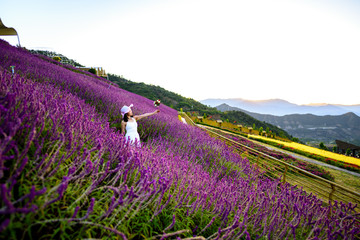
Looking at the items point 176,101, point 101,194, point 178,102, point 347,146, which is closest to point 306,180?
point 101,194

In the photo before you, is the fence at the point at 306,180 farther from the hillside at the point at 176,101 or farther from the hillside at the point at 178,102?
the hillside at the point at 176,101

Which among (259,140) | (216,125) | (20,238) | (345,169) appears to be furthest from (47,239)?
(216,125)

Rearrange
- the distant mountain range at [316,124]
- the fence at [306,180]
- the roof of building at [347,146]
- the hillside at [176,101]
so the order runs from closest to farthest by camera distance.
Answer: the fence at [306,180], the roof of building at [347,146], the hillside at [176,101], the distant mountain range at [316,124]

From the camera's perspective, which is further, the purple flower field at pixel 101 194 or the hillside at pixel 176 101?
the hillside at pixel 176 101

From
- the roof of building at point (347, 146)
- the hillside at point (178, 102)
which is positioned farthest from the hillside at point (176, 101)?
the roof of building at point (347, 146)

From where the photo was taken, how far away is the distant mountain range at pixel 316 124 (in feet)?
411

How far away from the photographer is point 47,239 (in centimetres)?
80

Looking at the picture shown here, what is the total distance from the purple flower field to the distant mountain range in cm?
12640

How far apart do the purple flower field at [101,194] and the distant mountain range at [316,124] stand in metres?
126

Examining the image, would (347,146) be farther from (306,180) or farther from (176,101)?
(176,101)

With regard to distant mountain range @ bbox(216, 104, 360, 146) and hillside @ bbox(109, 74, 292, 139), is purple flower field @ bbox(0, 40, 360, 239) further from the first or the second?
distant mountain range @ bbox(216, 104, 360, 146)

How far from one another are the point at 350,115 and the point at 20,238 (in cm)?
21668

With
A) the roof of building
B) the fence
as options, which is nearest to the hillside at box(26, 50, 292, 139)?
the roof of building

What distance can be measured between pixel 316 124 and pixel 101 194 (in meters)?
184
